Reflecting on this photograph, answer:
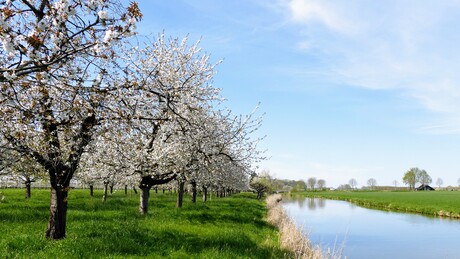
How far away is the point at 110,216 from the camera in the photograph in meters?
20.8

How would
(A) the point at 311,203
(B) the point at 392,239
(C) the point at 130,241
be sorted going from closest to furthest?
(C) the point at 130,241, (B) the point at 392,239, (A) the point at 311,203

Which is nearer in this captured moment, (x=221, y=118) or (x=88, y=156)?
(x=88, y=156)

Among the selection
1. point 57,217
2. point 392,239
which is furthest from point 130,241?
point 392,239

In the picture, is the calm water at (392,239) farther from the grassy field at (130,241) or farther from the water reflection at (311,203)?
the water reflection at (311,203)

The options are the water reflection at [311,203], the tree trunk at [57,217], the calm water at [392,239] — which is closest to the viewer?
the tree trunk at [57,217]

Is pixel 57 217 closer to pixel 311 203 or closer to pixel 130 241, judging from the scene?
pixel 130 241

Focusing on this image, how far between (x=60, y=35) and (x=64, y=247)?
23.6ft

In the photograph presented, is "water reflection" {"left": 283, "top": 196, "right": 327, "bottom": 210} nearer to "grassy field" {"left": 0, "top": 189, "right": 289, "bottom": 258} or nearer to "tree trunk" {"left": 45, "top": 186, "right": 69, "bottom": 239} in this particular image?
"grassy field" {"left": 0, "top": 189, "right": 289, "bottom": 258}

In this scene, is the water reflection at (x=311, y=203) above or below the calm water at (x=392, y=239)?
below

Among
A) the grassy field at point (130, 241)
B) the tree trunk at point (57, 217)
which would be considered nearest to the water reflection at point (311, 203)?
the grassy field at point (130, 241)

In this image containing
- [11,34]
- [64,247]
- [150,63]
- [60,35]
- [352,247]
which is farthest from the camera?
[352,247]

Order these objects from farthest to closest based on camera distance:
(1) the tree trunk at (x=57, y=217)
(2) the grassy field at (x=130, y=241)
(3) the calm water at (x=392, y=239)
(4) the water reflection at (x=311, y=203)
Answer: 1. (4) the water reflection at (x=311, y=203)
2. (3) the calm water at (x=392, y=239)
3. (1) the tree trunk at (x=57, y=217)
4. (2) the grassy field at (x=130, y=241)

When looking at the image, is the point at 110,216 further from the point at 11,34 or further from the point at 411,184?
the point at 411,184

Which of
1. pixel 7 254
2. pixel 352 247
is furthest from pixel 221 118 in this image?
pixel 7 254
